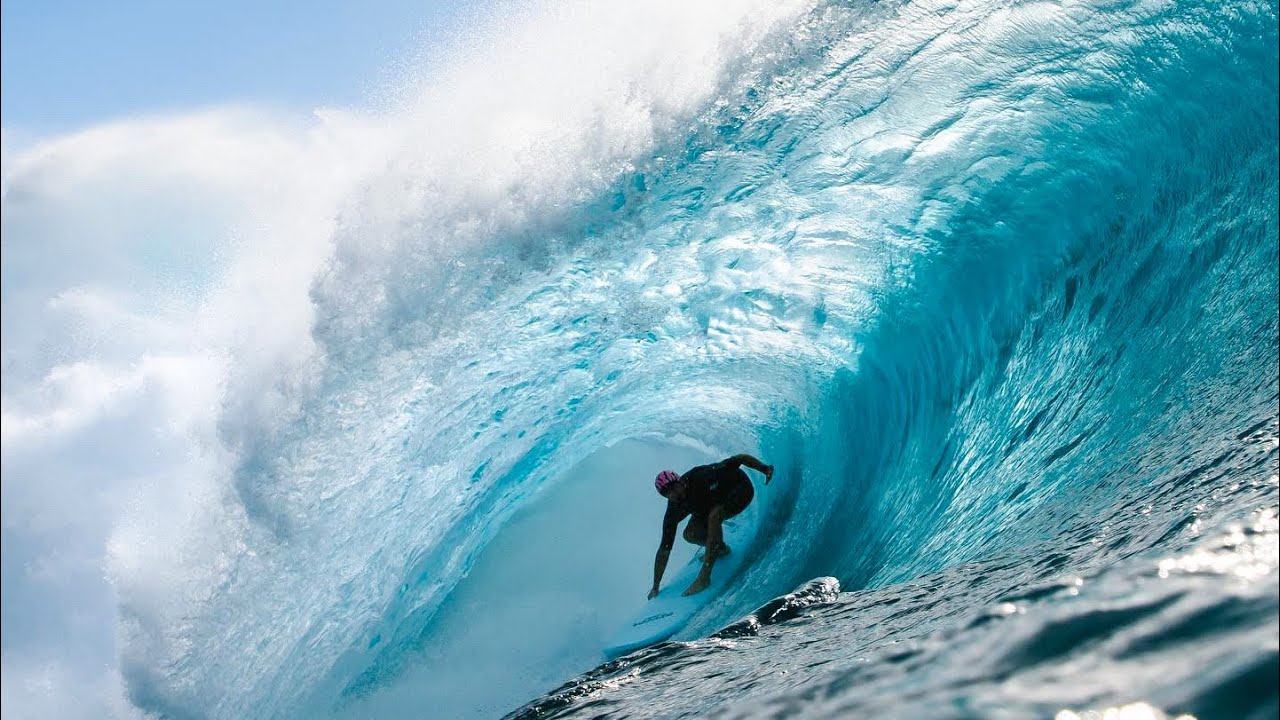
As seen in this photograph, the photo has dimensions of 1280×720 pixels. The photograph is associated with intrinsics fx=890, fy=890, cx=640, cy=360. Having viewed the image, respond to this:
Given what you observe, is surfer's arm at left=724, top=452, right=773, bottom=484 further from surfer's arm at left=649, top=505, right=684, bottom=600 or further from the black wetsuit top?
surfer's arm at left=649, top=505, right=684, bottom=600

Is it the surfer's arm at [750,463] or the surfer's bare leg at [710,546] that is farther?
the surfer's bare leg at [710,546]

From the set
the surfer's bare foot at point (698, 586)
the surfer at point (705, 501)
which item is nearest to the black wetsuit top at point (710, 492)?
the surfer at point (705, 501)

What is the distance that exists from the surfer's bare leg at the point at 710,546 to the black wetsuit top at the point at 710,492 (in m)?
0.06

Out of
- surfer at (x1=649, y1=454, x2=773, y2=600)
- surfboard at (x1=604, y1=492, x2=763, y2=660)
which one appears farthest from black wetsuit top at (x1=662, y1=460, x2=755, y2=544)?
surfboard at (x1=604, y1=492, x2=763, y2=660)

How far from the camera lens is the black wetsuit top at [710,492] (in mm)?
6844

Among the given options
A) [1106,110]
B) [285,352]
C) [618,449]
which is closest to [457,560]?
[618,449]

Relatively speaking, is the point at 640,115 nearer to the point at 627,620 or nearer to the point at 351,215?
the point at 351,215

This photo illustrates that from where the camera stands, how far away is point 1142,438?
165 inches

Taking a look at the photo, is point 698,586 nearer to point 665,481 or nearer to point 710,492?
point 710,492

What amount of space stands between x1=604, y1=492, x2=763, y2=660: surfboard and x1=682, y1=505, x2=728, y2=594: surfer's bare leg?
78 mm

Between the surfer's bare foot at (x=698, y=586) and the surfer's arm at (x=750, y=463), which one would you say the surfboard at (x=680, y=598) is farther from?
the surfer's arm at (x=750, y=463)

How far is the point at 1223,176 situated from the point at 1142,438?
2.49m

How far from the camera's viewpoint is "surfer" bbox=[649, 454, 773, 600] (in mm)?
6793

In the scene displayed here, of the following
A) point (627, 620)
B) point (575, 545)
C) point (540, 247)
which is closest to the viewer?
point (627, 620)
